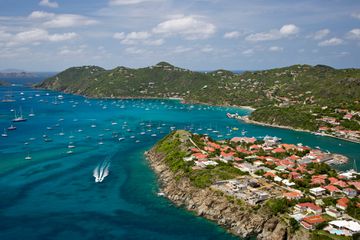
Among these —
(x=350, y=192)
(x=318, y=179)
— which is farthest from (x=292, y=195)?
(x=318, y=179)

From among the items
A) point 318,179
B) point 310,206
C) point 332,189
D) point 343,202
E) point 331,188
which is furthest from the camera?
point 318,179

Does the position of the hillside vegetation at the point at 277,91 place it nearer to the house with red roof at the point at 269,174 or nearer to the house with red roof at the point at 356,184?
the house with red roof at the point at 356,184

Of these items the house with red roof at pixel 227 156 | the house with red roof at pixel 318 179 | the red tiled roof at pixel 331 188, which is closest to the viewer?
the red tiled roof at pixel 331 188

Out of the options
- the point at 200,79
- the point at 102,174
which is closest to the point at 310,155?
the point at 102,174

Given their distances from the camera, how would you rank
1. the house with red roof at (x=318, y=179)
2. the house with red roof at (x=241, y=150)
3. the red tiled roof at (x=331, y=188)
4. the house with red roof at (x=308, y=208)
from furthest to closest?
the house with red roof at (x=241, y=150) < the house with red roof at (x=318, y=179) < the red tiled roof at (x=331, y=188) < the house with red roof at (x=308, y=208)

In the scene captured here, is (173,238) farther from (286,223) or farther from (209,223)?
(286,223)

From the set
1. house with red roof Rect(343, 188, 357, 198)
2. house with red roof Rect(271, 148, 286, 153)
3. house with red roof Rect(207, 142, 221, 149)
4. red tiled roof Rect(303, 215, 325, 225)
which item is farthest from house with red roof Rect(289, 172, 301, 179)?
house with red roof Rect(207, 142, 221, 149)

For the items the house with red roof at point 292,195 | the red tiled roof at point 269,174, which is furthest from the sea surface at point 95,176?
the red tiled roof at point 269,174

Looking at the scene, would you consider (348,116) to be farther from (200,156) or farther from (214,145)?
(200,156)
